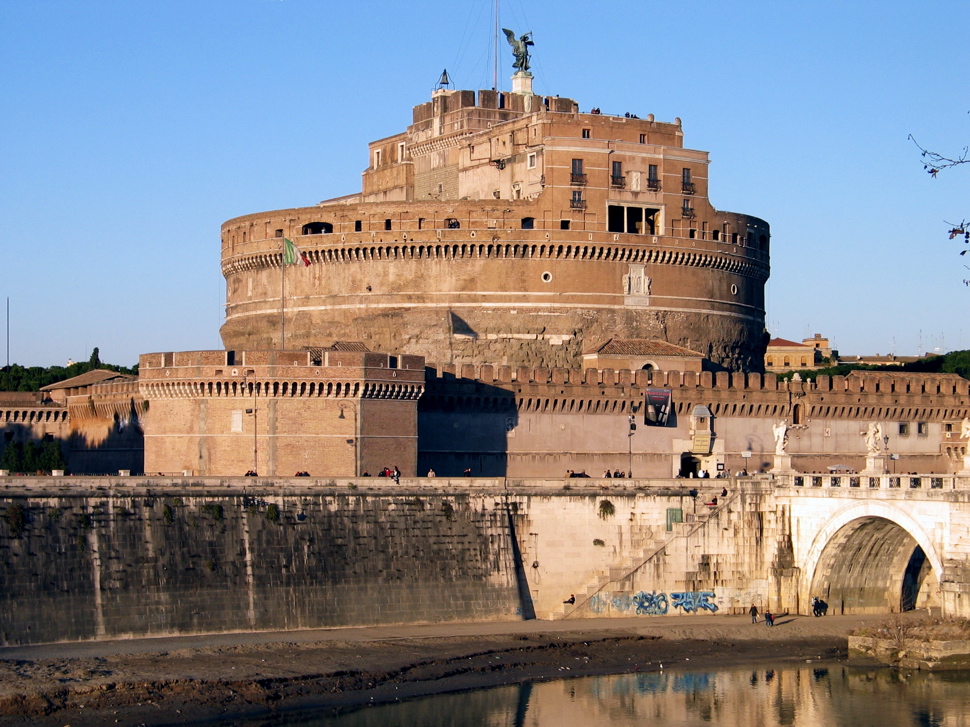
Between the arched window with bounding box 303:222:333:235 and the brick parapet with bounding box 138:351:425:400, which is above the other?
the arched window with bounding box 303:222:333:235

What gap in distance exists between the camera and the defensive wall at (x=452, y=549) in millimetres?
47875

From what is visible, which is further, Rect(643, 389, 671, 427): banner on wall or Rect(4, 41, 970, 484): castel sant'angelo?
Rect(643, 389, 671, 427): banner on wall

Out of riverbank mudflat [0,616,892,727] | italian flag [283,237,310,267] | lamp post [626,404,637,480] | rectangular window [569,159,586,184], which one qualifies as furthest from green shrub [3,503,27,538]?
rectangular window [569,159,586,184]

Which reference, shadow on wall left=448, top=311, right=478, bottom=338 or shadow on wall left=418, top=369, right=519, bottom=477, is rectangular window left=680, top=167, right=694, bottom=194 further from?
shadow on wall left=418, top=369, right=519, bottom=477

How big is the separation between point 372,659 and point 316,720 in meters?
4.45

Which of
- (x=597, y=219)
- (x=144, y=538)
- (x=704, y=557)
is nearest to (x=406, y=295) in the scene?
(x=597, y=219)

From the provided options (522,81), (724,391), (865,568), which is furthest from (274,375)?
(522,81)

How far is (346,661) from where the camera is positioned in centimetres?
4691

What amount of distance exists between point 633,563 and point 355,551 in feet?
30.9

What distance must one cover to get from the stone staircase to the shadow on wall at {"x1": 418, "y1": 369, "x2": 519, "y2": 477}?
10.2 metres

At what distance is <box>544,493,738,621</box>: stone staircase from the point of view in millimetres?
55219

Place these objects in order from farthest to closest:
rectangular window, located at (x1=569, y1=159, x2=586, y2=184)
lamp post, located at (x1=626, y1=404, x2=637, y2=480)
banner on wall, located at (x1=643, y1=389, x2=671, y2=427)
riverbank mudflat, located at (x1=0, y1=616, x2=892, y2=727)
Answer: rectangular window, located at (x1=569, y1=159, x2=586, y2=184) < banner on wall, located at (x1=643, y1=389, x2=671, y2=427) < lamp post, located at (x1=626, y1=404, x2=637, y2=480) < riverbank mudflat, located at (x1=0, y1=616, x2=892, y2=727)

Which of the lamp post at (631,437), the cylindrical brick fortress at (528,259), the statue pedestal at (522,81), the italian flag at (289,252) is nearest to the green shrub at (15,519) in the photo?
the italian flag at (289,252)

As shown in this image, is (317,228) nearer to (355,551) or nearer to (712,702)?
(355,551)
